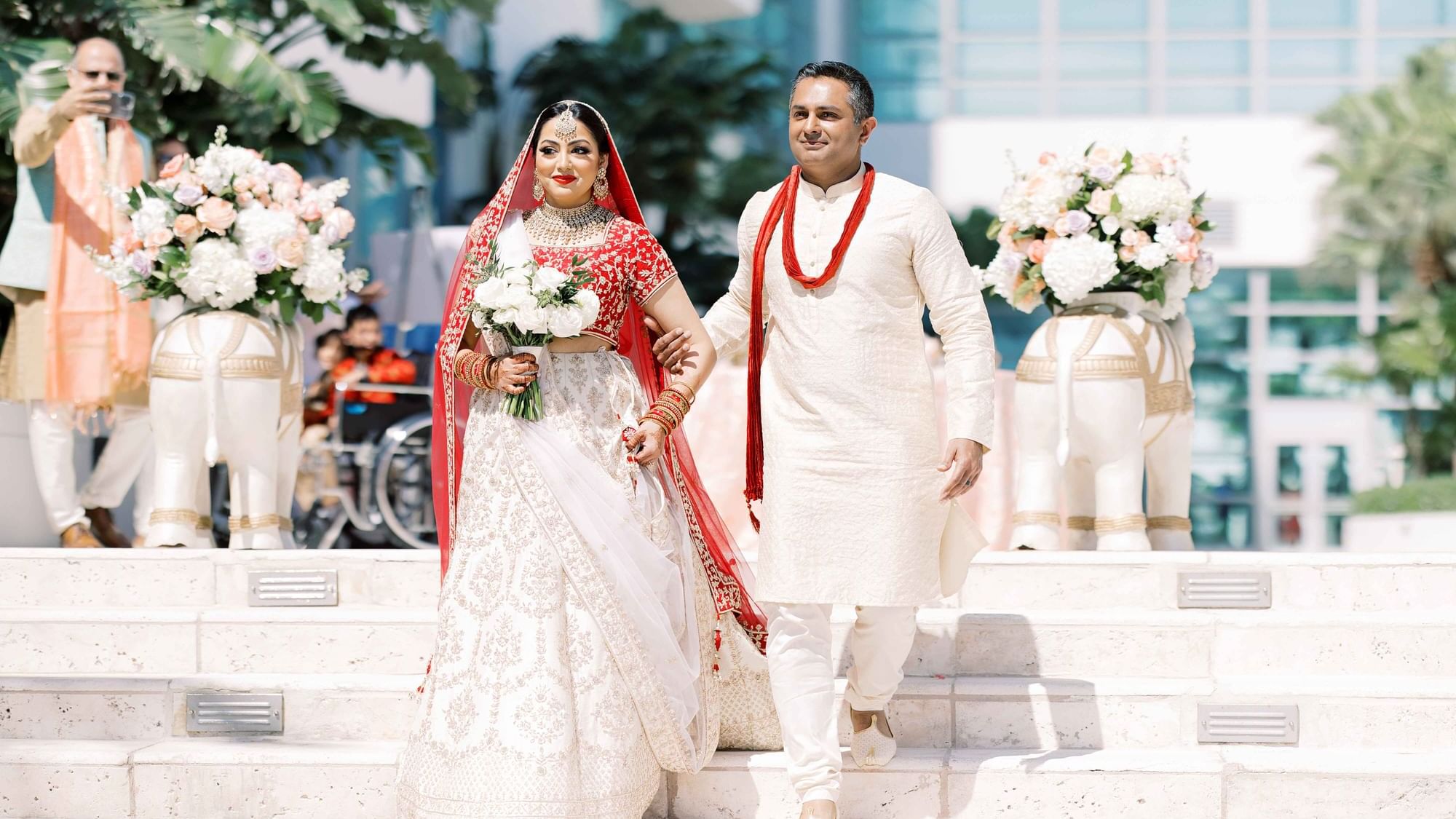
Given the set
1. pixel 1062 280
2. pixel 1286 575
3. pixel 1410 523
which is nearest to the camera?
pixel 1286 575

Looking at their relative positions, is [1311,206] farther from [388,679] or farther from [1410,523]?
[388,679]

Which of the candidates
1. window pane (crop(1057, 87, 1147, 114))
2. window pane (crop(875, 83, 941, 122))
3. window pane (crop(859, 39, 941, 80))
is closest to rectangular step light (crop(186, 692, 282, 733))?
A: window pane (crop(875, 83, 941, 122))

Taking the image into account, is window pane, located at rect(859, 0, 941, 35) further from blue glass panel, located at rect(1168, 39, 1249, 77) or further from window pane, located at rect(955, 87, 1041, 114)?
blue glass panel, located at rect(1168, 39, 1249, 77)

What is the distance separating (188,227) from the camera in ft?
20.2

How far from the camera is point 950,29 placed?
22.8 m

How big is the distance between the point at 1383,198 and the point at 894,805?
18308mm

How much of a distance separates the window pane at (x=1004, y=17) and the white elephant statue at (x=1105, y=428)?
16.9m

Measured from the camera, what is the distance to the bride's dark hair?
4227 millimetres

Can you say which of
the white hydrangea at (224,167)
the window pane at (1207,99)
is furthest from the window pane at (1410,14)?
the white hydrangea at (224,167)

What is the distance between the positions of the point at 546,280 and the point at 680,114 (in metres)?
16.0

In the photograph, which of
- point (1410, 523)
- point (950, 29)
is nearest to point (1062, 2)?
point (950, 29)

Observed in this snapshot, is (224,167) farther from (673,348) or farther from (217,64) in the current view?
(217,64)

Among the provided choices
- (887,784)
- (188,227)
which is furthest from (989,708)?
(188,227)

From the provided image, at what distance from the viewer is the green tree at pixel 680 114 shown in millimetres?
19469
